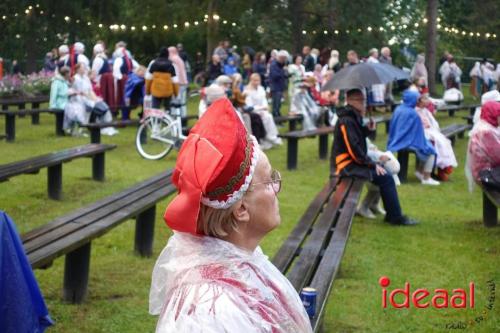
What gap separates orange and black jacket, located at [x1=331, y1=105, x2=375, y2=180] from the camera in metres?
9.16

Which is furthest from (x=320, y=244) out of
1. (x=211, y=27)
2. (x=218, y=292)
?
(x=211, y=27)

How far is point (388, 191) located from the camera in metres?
9.34

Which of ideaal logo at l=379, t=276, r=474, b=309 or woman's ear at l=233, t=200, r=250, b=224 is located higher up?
woman's ear at l=233, t=200, r=250, b=224

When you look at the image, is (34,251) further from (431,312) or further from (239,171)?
(239,171)

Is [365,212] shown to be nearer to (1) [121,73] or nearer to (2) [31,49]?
(1) [121,73]

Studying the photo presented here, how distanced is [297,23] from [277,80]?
48.9 ft

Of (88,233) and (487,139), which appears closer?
(88,233)

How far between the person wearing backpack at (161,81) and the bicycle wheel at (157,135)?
0.90m

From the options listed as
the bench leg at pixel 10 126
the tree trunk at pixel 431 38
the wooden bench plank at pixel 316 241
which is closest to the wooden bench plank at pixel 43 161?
the wooden bench plank at pixel 316 241

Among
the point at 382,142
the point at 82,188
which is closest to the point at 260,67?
the point at 382,142

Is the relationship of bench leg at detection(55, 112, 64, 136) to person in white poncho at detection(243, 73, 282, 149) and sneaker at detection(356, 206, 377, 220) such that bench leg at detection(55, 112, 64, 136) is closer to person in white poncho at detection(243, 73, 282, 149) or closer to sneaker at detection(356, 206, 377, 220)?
person in white poncho at detection(243, 73, 282, 149)

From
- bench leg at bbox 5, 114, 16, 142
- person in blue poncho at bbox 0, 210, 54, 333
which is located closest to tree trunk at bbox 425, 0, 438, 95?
bench leg at bbox 5, 114, 16, 142

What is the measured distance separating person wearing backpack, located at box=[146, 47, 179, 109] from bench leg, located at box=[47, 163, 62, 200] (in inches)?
215

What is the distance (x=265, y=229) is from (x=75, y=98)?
14.8m
